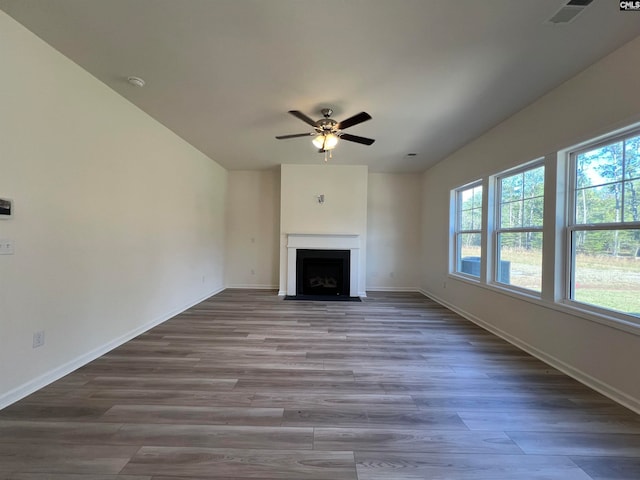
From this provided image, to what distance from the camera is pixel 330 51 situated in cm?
207

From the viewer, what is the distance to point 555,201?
2.57 m

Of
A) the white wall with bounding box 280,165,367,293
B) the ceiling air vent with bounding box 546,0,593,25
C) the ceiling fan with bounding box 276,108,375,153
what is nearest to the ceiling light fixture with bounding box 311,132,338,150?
the ceiling fan with bounding box 276,108,375,153

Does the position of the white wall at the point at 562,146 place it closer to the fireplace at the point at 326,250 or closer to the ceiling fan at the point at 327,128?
the ceiling fan at the point at 327,128

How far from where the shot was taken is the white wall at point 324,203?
539 cm

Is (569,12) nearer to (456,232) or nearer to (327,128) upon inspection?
(327,128)

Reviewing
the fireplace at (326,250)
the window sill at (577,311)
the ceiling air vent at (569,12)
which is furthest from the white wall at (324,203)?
the ceiling air vent at (569,12)

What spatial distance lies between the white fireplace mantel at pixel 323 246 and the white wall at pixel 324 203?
98 millimetres

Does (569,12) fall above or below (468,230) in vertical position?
above

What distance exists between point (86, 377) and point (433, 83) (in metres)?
3.91

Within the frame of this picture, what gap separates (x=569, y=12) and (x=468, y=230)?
3.06 m

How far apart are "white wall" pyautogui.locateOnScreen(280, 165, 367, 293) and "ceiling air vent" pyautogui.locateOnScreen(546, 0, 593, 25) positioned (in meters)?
3.75

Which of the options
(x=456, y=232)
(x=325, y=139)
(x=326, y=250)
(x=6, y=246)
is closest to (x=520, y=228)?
(x=456, y=232)

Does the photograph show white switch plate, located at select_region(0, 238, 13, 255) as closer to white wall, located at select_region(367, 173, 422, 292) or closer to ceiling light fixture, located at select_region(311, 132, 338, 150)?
ceiling light fixture, located at select_region(311, 132, 338, 150)

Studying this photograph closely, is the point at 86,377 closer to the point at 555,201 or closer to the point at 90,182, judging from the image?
the point at 90,182
